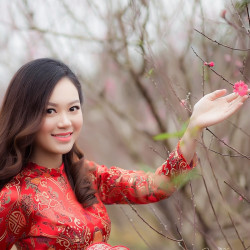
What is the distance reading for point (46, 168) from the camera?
2199 mm

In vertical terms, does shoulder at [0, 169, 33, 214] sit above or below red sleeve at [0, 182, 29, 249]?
above

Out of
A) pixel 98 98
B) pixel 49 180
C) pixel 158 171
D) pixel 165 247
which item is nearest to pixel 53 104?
pixel 49 180

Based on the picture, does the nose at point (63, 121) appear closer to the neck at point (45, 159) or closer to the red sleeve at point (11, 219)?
the neck at point (45, 159)

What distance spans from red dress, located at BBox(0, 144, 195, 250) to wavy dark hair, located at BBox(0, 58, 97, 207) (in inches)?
3.0

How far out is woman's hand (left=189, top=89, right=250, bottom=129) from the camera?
1.82 meters

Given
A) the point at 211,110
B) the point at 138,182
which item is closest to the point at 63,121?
the point at 138,182

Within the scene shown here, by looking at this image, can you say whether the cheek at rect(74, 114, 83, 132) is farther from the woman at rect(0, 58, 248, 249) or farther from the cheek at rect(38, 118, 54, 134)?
the cheek at rect(38, 118, 54, 134)

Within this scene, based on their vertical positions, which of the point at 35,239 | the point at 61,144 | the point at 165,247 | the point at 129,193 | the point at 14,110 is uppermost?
the point at 14,110

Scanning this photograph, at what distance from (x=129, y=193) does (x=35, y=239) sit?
485mm

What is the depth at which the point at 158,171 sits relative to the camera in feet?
7.18

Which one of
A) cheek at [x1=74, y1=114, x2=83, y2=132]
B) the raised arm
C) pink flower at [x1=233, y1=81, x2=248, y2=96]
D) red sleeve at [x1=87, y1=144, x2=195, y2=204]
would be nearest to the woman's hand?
the raised arm

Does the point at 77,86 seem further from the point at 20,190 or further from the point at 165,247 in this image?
the point at 165,247

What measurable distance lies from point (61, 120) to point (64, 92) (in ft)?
0.39

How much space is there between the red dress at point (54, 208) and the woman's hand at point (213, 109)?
0.24m
